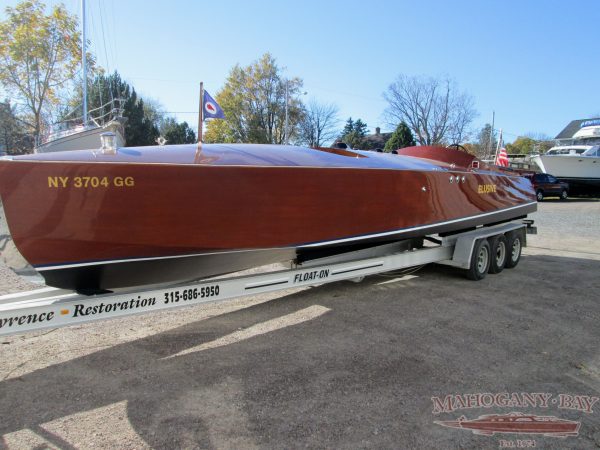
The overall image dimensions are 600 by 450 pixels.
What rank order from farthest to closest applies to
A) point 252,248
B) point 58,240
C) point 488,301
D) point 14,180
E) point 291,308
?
1. point 488,301
2. point 291,308
3. point 252,248
4. point 58,240
5. point 14,180

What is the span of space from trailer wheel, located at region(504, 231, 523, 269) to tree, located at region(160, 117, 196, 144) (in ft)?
121

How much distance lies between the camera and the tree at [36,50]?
58.8ft

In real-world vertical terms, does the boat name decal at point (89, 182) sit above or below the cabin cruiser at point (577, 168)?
below

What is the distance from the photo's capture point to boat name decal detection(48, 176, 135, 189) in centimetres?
277

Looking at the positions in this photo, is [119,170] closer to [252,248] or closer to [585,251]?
[252,248]

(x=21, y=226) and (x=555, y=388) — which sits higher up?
(x=21, y=226)

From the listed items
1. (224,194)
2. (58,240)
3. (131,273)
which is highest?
(224,194)

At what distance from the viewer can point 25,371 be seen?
125 inches

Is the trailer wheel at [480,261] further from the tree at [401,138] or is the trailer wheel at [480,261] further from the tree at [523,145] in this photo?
the tree at [523,145]

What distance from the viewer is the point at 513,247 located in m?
6.91

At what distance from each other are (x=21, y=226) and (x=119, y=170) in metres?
0.70

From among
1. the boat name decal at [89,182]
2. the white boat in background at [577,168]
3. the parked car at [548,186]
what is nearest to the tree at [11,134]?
the boat name decal at [89,182]

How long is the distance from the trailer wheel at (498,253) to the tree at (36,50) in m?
18.9

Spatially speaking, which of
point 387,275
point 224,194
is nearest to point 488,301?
point 387,275
